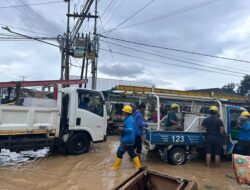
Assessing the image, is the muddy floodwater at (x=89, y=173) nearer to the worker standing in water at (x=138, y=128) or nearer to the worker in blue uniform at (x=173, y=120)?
the worker standing in water at (x=138, y=128)

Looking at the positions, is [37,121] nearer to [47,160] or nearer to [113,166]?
[47,160]

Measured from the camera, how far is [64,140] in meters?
9.76

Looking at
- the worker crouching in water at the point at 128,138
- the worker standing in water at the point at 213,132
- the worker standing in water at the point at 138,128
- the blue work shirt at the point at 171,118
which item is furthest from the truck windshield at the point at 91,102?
the worker standing in water at the point at 213,132

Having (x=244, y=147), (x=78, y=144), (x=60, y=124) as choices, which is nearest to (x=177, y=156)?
(x=244, y=147)

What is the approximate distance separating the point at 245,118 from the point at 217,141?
1073 millimetres

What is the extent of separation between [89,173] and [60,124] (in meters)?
2.64

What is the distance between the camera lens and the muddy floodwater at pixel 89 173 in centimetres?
670

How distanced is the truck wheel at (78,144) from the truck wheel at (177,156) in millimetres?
2923

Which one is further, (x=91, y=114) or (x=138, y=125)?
(x=91, y=114)

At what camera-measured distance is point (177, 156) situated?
8.96 metres

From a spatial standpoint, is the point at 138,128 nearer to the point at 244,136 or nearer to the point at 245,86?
the point at 244,136

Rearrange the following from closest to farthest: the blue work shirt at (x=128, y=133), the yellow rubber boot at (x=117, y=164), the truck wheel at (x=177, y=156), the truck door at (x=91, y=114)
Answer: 1. the blue work shirt at (x=128, y=133)
2. the yellow rubber boot at (x=117, y=164)
3. the truck wheel at (x=177, y=156)
4. the truck door at (x=91, y=114)

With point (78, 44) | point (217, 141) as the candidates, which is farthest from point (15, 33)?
point (217, 141)

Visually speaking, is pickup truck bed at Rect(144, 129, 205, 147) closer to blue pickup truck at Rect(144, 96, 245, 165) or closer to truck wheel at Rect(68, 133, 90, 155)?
blue pickup truck at Rect(144, 96, 245, 165)
